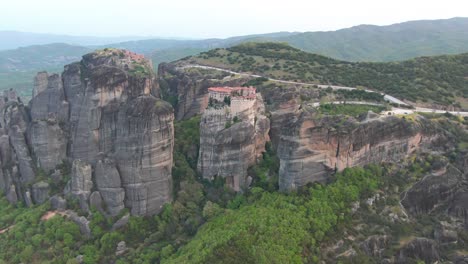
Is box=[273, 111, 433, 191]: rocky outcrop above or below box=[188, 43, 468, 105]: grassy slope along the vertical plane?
below

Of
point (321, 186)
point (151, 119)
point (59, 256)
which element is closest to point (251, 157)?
point (321, 186)

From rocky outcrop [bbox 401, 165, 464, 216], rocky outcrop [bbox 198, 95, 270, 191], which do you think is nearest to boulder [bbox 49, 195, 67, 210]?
rocky outcrop [bbox 198, 95, 270, 191]

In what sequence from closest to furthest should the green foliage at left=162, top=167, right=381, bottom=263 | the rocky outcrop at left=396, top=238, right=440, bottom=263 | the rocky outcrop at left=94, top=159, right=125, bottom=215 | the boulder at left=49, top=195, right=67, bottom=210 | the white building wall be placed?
1. the green foliage at left=162, top=167, right=381, bottom=263
2. the rocky outcrop at left=396, top=238, right=440, bottom=263
3. the rocky outcrop at left=94, top=159, right=125, bottom=215
4. the boulder at left=49, top=195, right=67, bottom=210
5. the white building wall

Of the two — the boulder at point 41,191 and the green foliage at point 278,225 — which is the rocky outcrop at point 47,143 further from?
the green foliage at point 278,225

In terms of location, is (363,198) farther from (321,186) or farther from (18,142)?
(18,142)

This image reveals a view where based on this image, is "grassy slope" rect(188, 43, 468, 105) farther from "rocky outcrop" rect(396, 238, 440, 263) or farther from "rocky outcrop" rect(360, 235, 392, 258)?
"rocky outcrop" rect(360, 235, 392, 258)

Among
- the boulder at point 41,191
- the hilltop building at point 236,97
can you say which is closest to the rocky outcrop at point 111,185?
the boulder at point 41,191
